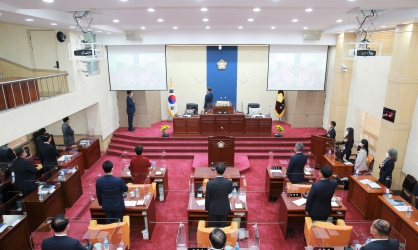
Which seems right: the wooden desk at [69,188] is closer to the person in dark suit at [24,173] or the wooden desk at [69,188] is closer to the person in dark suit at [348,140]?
the person in dark suit at [24,173]

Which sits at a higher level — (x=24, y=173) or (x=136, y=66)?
(x=136, y=66)

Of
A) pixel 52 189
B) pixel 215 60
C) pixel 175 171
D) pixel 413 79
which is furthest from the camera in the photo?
pixel 215 60

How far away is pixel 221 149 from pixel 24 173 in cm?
557

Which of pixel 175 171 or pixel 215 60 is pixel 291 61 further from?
pixel 175 171

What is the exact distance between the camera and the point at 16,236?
516 cm

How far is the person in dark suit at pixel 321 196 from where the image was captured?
16.1 feet

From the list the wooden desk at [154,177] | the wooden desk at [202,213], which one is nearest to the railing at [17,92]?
the wooden desk at [154,177]

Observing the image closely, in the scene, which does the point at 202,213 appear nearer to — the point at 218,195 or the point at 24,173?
the point at 218,195

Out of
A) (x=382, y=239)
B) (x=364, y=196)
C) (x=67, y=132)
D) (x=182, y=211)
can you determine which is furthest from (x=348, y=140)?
(x=67, y=132)

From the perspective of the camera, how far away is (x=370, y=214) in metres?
6.56

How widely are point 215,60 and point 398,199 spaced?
10.1m

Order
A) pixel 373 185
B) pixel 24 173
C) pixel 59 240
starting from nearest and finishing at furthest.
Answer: pixel 59 240, pixel 24 173, pixel 373 185

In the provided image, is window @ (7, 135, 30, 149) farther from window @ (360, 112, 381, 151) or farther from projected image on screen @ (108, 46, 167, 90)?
window @ (360, 112, 381, 151)

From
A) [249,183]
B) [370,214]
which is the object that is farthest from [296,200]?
[249,183]
